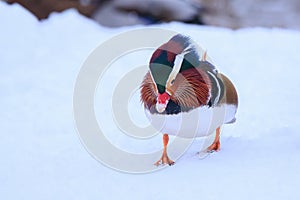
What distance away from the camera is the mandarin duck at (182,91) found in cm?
53

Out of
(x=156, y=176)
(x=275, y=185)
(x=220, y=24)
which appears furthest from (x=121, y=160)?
(x=220, y=24)

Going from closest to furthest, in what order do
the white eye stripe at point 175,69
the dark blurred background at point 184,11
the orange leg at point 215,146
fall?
1. the white eye stripe at point 175,69
2. the orange leg at point 215,146
3. the dark blurred background at point 184,11

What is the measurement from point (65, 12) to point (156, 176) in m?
0.75

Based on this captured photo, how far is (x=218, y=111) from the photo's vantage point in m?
0.58

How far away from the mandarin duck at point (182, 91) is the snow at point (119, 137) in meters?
0.07

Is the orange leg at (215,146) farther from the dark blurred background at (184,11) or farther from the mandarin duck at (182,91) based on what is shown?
the dark blurred background at (184,11)

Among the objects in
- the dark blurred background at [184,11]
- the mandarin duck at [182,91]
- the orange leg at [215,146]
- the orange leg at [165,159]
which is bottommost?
the dark blurred background at [184,11]

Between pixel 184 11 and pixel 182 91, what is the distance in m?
0.82

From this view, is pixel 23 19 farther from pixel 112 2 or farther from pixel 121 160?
pixel 121 160

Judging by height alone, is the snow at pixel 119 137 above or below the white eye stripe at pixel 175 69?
below

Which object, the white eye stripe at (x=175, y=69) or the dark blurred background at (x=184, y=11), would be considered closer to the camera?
the white eye stripe at (x=175, y=69)

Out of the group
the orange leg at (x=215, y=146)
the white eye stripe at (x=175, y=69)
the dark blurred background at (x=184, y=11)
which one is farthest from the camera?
the dark blurred background at (x=184, y=11)

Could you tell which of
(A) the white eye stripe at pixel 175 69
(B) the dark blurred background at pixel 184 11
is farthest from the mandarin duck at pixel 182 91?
(B) the dark blurred background at pixel 184 11

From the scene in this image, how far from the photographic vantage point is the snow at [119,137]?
1.88 feet
